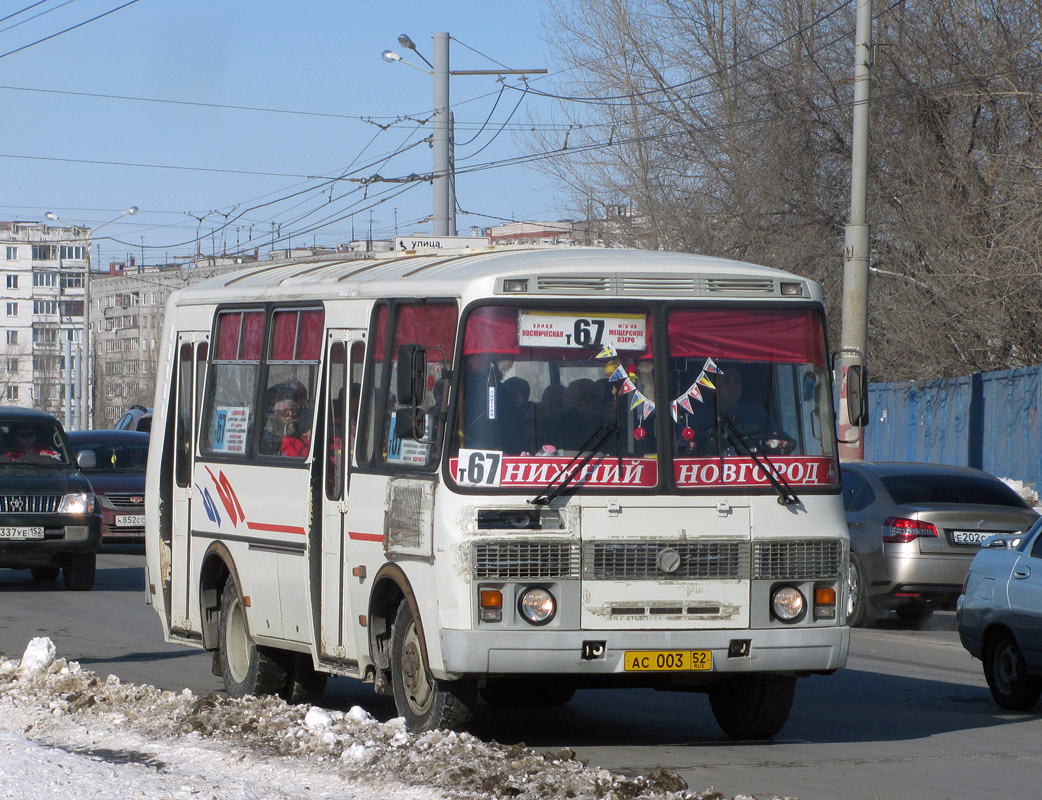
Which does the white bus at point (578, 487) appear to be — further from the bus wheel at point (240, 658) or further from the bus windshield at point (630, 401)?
the bus wheel at point (240, 658)

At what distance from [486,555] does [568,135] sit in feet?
90.9

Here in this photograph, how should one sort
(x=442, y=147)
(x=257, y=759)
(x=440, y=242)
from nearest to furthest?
(x=257, y=759)
(x=440, y=242)
(x=442, y=147)

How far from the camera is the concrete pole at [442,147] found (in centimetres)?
2714

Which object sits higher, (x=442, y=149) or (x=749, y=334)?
(x=442, y=149)

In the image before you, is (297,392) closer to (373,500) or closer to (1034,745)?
(373,500)

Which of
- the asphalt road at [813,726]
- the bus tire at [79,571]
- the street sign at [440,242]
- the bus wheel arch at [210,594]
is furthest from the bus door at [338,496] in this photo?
the bus tire at [79,571]

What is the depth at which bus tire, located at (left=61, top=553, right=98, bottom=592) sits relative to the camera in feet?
62.1

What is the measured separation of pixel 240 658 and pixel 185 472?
52.1 inches

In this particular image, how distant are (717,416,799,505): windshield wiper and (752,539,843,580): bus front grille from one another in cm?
23

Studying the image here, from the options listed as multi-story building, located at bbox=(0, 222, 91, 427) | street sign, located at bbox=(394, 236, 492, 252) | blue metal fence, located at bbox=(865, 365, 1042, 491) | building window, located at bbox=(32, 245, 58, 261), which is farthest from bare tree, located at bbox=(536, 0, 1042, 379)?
building window, located at bbox=(32, 245, 58, 261)

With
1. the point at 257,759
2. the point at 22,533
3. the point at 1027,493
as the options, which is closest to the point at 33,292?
the point at 1027,493

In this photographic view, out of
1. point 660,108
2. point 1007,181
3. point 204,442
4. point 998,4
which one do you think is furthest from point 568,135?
point 204,442

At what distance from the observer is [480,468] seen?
26.8 feet

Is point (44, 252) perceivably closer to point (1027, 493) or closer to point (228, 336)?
point (1027, 493)
